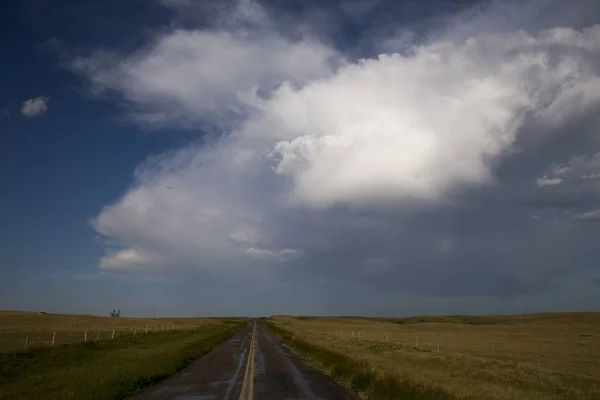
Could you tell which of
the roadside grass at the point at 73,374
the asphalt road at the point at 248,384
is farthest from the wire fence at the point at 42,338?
the asphalt road at the point at 248,384

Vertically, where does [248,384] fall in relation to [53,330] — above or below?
below

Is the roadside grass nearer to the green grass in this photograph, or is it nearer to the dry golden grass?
the green grass

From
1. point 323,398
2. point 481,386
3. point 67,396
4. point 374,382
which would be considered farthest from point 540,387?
point 67,396

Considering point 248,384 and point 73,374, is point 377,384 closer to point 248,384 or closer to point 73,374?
point 248,384

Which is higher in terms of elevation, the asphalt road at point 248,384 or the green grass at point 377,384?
the green grass at point 377,384

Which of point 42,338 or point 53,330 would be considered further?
point 53,330

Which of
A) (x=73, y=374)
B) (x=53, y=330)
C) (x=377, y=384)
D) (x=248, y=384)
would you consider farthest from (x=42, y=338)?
(x=377, y=384)

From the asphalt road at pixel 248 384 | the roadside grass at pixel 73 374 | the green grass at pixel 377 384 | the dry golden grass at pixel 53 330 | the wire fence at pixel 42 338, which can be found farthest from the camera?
the dry golden grass at pixel 53 330

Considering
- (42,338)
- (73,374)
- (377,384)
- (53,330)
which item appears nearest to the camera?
(377,384)

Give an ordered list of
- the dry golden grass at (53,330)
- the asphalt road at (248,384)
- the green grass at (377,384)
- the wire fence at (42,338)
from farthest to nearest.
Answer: the dry golden grass at (53,330) < the wire fence at (42,338) < the asphalt road at (248,384) < the green grass at (377,384)

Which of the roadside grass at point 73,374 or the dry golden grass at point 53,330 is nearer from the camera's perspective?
the roadside grass at point 73,374

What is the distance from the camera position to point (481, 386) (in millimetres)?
18078

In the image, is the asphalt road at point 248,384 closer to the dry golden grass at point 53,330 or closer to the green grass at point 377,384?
the green grass at point 377,384

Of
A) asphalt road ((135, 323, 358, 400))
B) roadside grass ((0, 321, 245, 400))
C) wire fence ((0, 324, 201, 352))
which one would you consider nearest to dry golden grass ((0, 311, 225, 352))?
wire fence ((0, 324, 201, 352))
